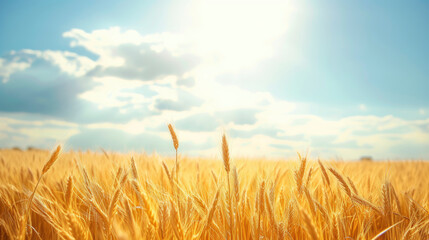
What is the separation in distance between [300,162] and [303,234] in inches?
14.9

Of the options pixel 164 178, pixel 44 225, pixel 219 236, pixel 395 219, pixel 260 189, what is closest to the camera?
pixel 260 189

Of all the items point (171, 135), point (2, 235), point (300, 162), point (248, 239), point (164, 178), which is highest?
point (171, 135)

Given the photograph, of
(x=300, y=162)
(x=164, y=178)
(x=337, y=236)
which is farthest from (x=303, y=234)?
(x=164, y=178)

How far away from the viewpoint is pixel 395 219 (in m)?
1.55

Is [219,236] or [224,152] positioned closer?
[224,152]

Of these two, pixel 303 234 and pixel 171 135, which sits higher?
pixel 171 135

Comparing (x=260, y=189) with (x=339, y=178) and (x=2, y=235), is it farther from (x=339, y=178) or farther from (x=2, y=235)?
(x=2, y=235)

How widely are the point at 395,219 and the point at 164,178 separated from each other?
153 cm

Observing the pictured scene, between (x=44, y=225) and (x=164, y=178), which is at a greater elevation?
(x=164, y=178)

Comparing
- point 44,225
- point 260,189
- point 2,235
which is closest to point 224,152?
point 260,189

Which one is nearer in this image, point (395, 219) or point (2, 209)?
point (395, 219)

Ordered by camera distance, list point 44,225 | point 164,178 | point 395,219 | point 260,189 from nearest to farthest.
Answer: point 260,189 < point 395,219 < point 44,225 < point 164,178

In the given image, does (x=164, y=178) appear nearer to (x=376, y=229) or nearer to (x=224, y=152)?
(x=224, y=152)

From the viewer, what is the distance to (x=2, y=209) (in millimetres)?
2201
